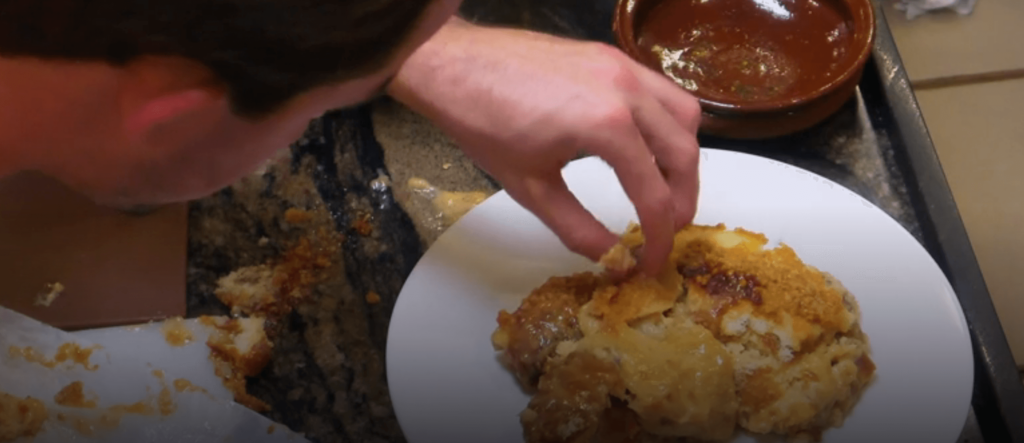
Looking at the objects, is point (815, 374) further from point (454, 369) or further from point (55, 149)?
point (55, 149)

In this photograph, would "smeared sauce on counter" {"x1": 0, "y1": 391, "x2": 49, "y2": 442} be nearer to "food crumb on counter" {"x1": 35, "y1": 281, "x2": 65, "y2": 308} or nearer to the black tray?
"food crumb on counter" {"x1": 35, "y1": 281, "x2": 65, "y2": 308}

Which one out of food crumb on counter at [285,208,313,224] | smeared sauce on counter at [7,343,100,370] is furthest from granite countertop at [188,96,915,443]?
smeared sauce on counter at [7,343,100,370]

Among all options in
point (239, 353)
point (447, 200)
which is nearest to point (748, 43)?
point (447, 200)

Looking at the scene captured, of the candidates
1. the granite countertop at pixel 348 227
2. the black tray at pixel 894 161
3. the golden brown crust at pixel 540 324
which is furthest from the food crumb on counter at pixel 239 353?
the black tray at pixel 894 161

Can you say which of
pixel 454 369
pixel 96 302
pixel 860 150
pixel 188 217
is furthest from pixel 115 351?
pixel 860 150

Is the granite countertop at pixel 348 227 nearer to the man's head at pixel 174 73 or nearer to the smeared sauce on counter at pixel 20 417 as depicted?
the smeared sauce on counter at pixel 20 417

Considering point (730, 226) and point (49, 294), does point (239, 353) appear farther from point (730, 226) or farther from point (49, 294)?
point (730, 226)
